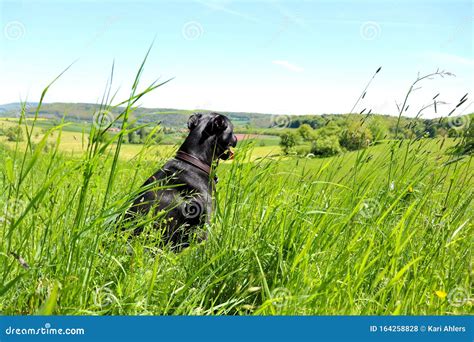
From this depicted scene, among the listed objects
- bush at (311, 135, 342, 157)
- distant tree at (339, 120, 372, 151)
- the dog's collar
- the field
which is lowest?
the field

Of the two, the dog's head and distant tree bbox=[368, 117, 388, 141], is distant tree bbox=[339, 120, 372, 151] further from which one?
the dog's head

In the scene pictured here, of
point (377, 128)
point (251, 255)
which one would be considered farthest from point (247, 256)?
point (377, 128)

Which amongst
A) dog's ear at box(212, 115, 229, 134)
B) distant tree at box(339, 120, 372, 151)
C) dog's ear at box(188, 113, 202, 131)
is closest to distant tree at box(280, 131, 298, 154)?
distant tree at box(339, 120, 372, 151)

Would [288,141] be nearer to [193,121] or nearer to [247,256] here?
[247,256]

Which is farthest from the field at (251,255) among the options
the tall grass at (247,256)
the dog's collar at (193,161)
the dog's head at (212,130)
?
the dog's head at (212,130)

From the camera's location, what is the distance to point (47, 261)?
2410mm

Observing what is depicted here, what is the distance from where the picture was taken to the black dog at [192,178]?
443cm

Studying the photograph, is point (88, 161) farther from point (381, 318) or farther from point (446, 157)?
point (446, 157)

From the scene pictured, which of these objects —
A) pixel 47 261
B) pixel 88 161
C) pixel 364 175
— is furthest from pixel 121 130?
pixel 364 175

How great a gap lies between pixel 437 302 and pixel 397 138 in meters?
1.20

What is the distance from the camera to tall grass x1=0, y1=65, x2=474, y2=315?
2326 millimetres

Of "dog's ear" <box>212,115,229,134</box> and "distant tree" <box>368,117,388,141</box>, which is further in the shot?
"dog's ear" <box>212,115,229,134</box>

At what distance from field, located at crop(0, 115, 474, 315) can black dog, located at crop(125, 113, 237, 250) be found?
0.99m

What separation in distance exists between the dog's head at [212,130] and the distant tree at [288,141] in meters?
1.40
